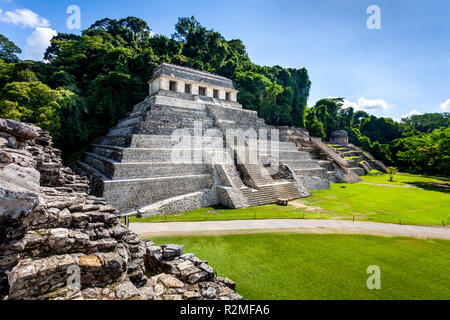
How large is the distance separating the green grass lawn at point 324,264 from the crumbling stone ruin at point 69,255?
4.21 feet

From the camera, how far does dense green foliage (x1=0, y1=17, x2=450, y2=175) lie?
1935 cm

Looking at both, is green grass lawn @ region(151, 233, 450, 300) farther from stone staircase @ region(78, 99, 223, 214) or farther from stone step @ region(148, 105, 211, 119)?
stone step @ region(148, 105, 211, 119)

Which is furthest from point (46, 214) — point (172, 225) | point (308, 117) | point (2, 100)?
point (308, 117)

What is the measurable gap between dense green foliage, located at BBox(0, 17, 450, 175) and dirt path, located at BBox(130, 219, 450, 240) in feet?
51.0

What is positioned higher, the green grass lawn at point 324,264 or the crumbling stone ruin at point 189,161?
the crumbling stone ruin at point 189,161

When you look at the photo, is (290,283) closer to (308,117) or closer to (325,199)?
(325,199)

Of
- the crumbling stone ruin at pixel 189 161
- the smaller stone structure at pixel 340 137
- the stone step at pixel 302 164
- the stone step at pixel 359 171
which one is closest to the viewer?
the crumbling stone ruin at pixel 189 161

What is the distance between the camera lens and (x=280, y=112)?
3806 cm

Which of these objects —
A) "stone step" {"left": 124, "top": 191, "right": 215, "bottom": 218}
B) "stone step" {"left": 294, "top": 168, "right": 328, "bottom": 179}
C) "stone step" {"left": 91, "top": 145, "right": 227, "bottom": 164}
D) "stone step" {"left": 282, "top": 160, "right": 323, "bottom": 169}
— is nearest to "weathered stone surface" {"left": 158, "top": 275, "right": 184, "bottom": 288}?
"stone step" {"left": 124, "top": 191, "right": 215, "bottom": 218}

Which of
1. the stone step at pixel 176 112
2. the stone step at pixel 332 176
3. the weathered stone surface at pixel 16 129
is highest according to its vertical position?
the stone step at pixel 176 112

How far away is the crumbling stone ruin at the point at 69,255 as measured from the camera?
3.56m

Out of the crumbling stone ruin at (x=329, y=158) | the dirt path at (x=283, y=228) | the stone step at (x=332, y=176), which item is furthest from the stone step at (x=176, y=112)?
the stone step at (x=332, y=176)

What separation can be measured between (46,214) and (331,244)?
912 centimetres

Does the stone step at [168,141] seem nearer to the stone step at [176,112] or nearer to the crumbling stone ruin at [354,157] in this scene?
the stone step at [176,112]
